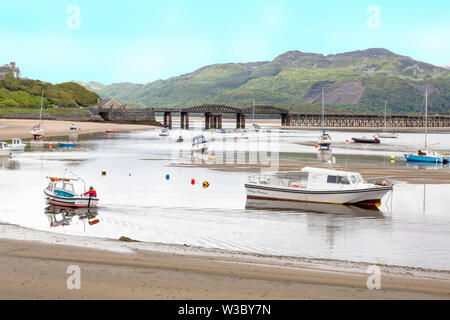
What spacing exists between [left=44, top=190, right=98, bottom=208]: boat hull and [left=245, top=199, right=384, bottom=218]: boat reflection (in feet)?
31.6

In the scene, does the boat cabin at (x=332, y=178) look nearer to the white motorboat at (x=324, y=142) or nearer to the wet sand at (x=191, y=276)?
the wet sand at (x=191, y=276)

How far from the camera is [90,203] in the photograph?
1244 inches

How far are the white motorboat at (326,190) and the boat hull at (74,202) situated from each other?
10.5m

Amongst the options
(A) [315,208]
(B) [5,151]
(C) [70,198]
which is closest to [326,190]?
(A) [315,208]

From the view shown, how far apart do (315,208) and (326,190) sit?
154 centimetres

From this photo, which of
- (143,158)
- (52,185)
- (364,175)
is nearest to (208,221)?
(52,185)

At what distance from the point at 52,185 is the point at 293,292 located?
22.7 meters

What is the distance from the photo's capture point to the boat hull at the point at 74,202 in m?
31.4

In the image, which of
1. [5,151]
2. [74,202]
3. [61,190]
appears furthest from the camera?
[5,151]

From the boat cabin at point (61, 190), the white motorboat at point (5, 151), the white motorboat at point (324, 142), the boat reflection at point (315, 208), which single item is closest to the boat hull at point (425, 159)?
the white motorboat at point (324, 142)

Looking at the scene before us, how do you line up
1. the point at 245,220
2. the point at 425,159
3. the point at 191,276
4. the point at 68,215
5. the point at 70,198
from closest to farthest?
the point at 191,276 → the point at 245,220 → the point at 68,215 → the point at 70,198 → the point at 425,159

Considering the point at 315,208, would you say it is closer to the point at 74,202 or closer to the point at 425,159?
the point at 74,202

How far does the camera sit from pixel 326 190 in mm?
34375

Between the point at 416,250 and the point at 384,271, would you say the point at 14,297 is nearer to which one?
the point at 384,271
